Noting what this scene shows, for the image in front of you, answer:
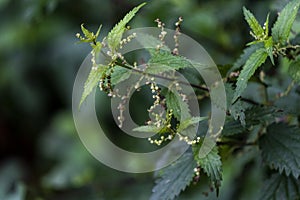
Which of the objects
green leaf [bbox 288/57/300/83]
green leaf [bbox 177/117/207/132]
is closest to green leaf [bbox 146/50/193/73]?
green leaf [bbox 177/117/207/132]

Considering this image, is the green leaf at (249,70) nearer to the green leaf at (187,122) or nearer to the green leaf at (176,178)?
the green leaf at (187,122)

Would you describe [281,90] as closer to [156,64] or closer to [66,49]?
[156,64]

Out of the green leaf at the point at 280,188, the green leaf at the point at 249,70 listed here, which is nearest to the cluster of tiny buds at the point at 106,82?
the green leaf at the point at 249,70

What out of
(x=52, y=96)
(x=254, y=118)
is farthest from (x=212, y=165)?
(x=52, y=96)

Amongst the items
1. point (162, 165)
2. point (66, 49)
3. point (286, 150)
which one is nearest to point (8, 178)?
point (66, 49)

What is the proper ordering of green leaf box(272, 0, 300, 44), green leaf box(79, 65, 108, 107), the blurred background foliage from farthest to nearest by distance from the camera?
the blurred background foliage, green leaf box(272, 0, 300, 44), green leaf box(79, 65, 108, 107)

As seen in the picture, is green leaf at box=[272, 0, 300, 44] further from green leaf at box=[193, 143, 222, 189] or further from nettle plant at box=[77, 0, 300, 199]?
green leaf at box=[193, 143, 222, 189]

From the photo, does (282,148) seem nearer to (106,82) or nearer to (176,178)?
(176,178)
